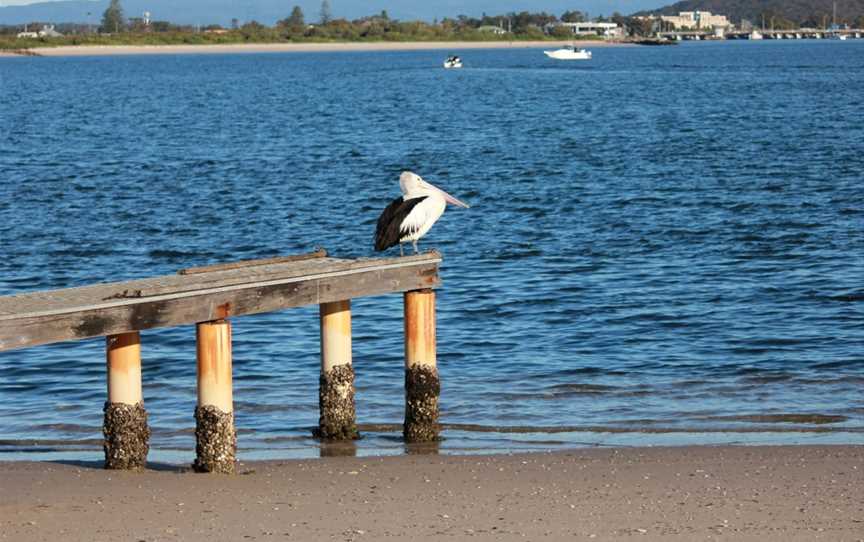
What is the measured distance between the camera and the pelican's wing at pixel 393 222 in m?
12.1

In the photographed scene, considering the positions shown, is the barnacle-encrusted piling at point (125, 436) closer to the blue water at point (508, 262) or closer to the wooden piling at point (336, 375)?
the blue water at point (508, 262)

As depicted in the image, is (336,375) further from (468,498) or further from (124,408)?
(468,498)

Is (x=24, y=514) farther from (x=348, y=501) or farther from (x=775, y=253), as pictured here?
(x=775, y=253)

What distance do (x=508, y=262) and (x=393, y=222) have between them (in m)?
10.7

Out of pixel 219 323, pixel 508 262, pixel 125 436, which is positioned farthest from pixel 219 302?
pixel 508 262

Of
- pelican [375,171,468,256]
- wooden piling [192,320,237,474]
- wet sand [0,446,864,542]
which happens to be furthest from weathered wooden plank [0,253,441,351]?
wet sand [0,446,864,542]

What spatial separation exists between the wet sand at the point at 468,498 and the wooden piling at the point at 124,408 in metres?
0.16

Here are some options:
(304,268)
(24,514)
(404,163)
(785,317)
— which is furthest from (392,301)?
(404,163)

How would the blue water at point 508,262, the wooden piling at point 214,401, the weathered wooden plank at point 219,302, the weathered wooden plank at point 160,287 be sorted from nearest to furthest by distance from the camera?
1. the weathered wooden plank at point 219,302
2. the weathered wooden plank at point 160,287
3. the wooden piling at point 214,401
4. the blue water at point 508,262

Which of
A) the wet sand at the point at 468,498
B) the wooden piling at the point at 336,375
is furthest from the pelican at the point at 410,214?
the wet sand at the point at 468,498

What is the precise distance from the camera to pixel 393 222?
12156 mm

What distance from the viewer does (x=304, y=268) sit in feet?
36.0

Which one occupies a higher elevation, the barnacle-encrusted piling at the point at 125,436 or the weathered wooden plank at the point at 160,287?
the weathered wooden plank at the point at 160,287

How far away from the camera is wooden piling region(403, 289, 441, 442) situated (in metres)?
11.5
